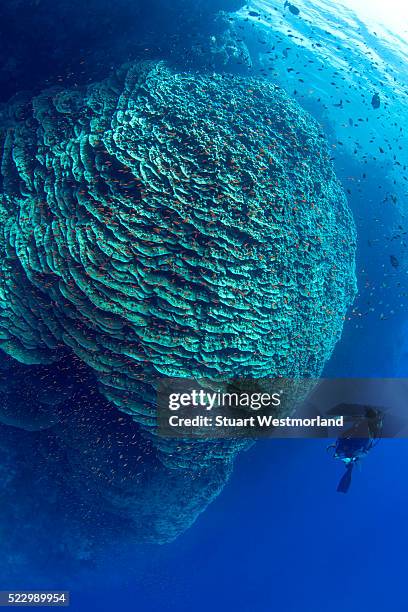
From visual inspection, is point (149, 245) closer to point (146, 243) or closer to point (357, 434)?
point (146, 243)

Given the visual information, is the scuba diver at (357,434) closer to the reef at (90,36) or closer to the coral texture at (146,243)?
the coral texture at (146,243)

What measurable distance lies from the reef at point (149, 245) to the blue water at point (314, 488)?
3989mm

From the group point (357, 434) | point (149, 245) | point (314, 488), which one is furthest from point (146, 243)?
point (314, 488)

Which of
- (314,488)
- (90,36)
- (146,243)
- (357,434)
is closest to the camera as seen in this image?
(146,243)

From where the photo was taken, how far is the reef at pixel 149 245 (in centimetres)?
515

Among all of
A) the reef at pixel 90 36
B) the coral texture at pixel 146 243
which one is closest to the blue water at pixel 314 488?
the reef at pixel 90 36

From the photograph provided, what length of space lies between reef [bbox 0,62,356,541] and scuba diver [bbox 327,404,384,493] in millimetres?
1585

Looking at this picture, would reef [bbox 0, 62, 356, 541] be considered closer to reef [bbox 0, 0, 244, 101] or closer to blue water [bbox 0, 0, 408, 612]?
reef [bbox 0, 0, 244, 101]

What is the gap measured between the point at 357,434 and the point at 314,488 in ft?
38.4

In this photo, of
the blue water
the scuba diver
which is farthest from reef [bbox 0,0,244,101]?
the scuba diver

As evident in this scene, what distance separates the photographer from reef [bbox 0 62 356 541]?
515 centimetres

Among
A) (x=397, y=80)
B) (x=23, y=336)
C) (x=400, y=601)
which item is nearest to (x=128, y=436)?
(x=23, y=336)

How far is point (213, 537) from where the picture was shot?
50.9 feet

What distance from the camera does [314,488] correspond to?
16938 millimetres
